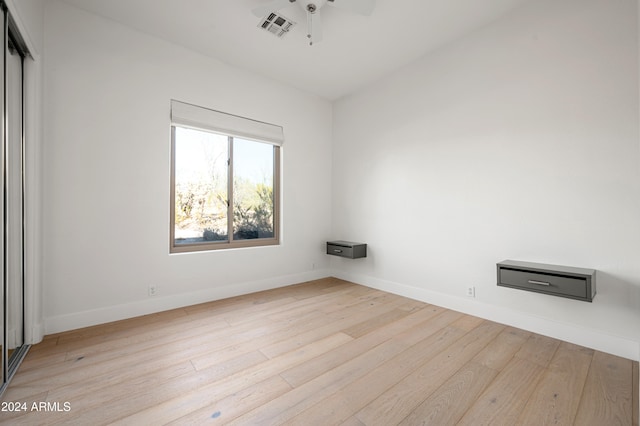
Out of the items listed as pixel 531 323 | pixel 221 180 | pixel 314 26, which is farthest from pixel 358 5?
pixel 531 323

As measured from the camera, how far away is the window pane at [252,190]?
3809 mm

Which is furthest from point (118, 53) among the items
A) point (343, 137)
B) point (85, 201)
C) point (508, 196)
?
point (508, 196)

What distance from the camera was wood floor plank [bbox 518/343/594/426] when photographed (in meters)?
1.49

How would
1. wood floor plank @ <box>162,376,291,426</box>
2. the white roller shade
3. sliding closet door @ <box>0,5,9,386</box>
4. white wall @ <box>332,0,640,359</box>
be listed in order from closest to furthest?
wood floor plank @ <box>162,376,291,426</box>
sliding closet door @ <box>0,5,9,386</box>
white wall @ <box>332,0,640,359</box>
the white roller shade

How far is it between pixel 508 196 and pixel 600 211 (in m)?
0.65

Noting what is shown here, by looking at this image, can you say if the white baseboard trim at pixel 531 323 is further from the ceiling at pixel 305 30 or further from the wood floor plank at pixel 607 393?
the ceiling at pixel 305 30

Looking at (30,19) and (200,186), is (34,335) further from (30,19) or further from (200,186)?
(30,19)

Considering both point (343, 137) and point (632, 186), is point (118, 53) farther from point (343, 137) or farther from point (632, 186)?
point (632, 186)

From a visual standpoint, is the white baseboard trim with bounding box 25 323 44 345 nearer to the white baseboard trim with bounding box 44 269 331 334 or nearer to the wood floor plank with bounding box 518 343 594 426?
the white baseboard trim with bounding box 44 269 331 334

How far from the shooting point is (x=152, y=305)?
2967mm

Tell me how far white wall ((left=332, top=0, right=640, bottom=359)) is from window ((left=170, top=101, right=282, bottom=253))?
1594 mm

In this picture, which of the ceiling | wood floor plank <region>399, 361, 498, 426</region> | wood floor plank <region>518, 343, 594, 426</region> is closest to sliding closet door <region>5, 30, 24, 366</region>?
the ceiling

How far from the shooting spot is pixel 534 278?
2291mm

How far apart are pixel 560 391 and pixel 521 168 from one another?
1832mm
